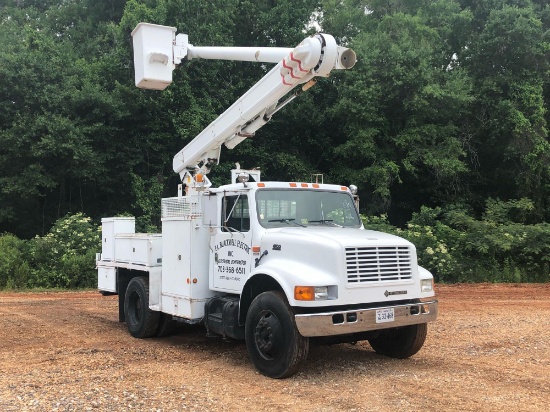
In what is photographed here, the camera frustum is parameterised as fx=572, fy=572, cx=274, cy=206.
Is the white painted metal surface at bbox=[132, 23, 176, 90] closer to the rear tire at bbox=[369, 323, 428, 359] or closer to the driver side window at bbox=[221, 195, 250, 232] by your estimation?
the driver side window at bbox=[221, 195, 250, 232]

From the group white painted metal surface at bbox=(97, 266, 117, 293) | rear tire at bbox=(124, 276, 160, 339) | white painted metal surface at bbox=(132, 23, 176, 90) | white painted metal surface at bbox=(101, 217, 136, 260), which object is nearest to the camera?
white painted metal surface at bbox=(132, 23, 176, 90)

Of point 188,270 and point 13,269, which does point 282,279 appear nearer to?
point 188,270

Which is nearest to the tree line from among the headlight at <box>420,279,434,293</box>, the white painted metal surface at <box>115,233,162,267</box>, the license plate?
the white painted metal surface at <box>115,233,162,267</box>

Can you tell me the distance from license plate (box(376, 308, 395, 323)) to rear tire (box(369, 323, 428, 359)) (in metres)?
0.88

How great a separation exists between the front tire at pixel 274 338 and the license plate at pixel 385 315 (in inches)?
35.5

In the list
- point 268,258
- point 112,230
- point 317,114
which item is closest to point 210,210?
point 268,258

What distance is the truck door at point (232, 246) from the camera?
7.74m

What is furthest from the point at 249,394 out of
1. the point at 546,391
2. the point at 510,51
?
the point at 510,51

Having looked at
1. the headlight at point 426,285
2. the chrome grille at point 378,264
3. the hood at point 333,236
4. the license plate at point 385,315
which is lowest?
the license plate at point 385,315

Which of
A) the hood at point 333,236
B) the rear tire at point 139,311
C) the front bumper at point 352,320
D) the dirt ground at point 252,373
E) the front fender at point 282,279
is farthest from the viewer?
the rear tire at point 139,311

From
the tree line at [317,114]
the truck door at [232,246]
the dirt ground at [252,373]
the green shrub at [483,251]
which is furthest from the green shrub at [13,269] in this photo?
the truck door at [232,246]

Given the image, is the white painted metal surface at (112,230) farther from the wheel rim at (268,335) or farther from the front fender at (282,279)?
the wheel rim at (268,335)

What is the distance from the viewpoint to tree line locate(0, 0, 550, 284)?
915 inches

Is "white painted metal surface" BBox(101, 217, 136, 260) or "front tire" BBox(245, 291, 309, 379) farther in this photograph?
"white painted metal surface" BBox(101, 217, 136, 260)
